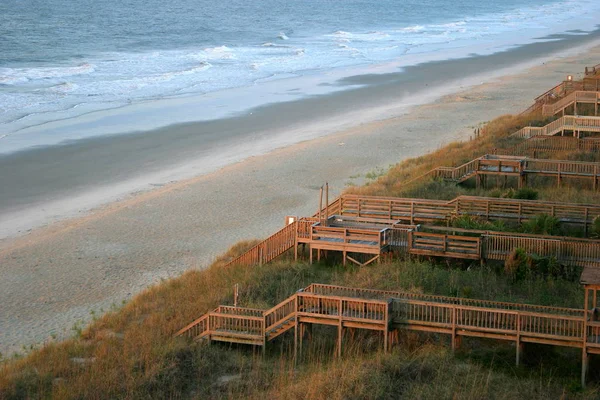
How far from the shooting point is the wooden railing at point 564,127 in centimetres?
3697

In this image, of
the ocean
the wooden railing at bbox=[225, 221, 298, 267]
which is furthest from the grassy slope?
the ocean

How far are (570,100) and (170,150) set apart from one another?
18665 mm

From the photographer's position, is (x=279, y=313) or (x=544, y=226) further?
(x=544, y=226)

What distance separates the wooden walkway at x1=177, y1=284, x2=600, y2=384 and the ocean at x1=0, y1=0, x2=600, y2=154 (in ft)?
86.5

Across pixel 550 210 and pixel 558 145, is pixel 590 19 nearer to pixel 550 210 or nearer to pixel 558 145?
pixel 558 145

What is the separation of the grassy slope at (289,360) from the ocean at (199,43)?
944 inches

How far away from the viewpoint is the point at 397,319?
18.0 meters

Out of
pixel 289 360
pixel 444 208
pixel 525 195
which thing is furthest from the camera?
pixel 525 195

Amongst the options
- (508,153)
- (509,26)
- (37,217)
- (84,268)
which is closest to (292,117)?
(508,153)

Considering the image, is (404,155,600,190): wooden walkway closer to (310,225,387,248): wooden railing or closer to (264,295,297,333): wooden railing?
(310,225,387,248): wooden railing

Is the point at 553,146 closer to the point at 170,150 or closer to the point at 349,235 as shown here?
the point at 349,235

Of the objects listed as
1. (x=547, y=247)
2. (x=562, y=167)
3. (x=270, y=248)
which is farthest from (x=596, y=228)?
(x=270, y=248)

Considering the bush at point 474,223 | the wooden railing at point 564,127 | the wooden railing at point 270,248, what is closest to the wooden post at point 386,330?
the wooden railing at point 270,248

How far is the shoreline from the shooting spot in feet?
110
